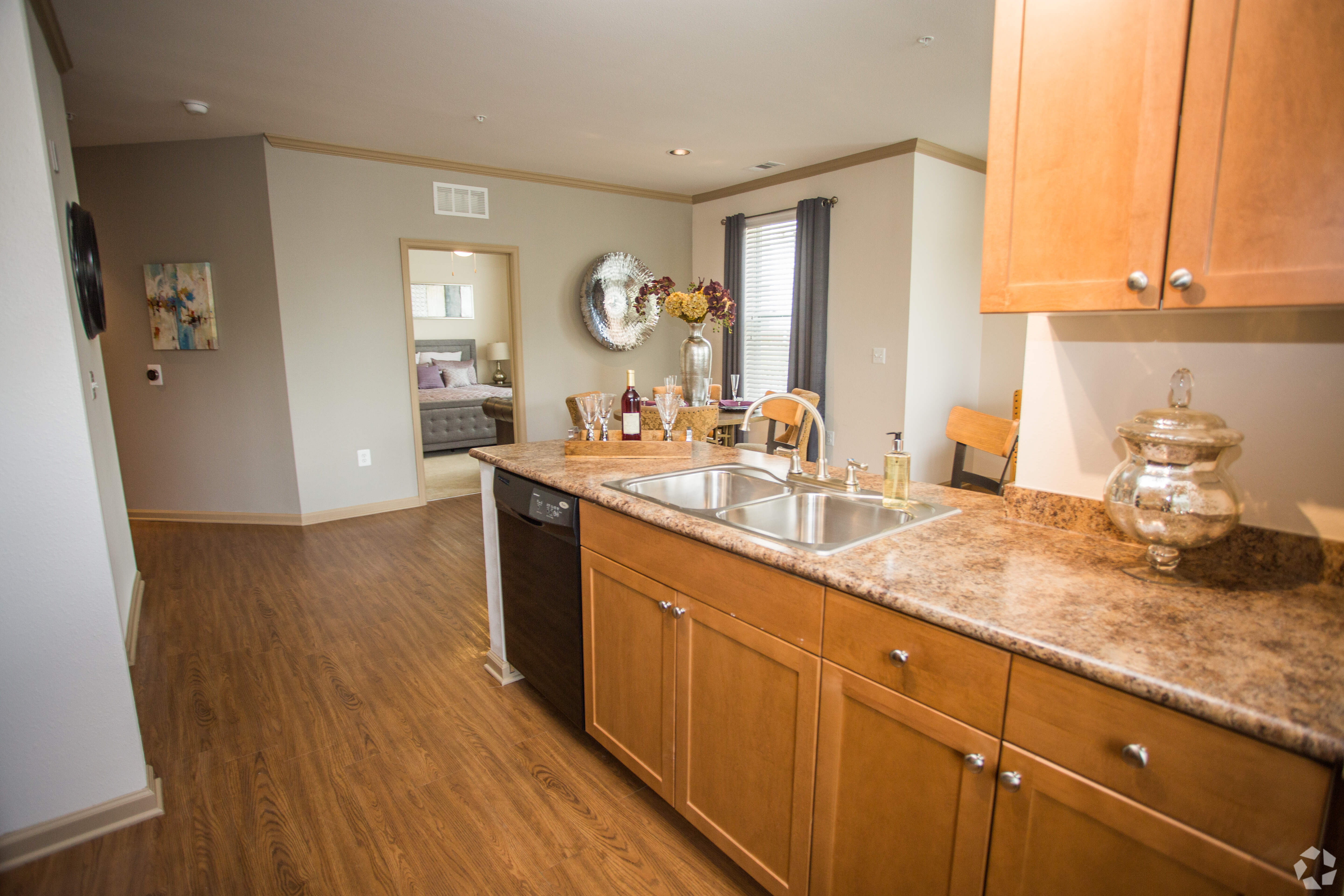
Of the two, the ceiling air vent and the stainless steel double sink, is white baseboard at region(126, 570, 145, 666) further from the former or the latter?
the ceiling air vent

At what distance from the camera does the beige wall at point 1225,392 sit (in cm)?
112

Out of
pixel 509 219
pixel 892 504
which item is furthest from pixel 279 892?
pixel 509 219

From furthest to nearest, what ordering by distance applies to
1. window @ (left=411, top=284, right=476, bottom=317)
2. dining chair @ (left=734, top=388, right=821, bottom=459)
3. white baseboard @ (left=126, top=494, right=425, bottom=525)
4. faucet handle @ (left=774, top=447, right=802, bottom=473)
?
window @ (left=411, top=284, right=476, bottom=317), white baseboard @ (left=126, top=494, right=425, bottom=525), dining chair @ (left=734, top=388, right=821, bottom=459), faucet handle @ (left=774, top=447, right=802, bottom=473)

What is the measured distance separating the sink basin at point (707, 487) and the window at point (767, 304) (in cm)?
342

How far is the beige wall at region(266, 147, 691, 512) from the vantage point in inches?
173

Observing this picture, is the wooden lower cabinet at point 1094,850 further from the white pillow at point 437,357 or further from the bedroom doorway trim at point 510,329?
the white pillow at point 437,357

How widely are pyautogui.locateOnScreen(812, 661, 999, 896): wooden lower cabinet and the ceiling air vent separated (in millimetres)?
4758

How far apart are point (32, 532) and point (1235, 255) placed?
2621 millimetres

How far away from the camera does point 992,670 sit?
972mm

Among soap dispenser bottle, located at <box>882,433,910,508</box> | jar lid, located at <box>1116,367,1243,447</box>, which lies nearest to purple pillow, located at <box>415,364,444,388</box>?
soap dispenser bottle, located at <box>882,433,910,508</box>

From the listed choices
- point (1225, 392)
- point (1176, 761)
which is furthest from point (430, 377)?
point (1176, 761)

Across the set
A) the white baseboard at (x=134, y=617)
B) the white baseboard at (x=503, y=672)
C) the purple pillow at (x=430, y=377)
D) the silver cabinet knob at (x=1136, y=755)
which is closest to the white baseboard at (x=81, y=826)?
the white baseboard at (x=134, y=617)

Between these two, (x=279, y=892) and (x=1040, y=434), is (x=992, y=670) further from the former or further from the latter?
(x=279, y=892)

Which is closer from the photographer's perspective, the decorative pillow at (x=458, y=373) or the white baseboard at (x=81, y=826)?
the white baseboard at (x=81, y=826)
